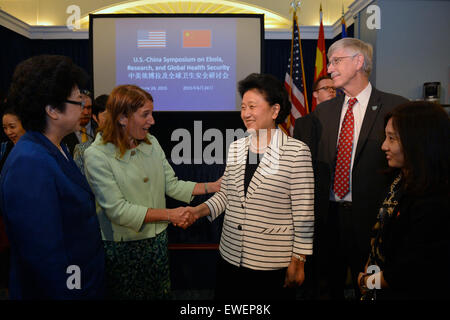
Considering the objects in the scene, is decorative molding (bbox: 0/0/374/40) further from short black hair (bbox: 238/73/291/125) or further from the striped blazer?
the striped blazer

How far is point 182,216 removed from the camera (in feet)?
5.77

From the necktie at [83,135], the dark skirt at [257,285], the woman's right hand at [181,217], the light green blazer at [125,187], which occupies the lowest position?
the dark skirt at [257,285]

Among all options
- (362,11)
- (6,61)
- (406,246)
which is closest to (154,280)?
(406,246)

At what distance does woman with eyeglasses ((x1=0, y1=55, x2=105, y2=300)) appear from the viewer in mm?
1037

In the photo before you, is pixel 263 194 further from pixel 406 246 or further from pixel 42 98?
pixel 42 98

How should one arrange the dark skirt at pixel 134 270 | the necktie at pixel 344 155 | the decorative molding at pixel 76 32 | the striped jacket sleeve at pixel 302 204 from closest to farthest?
the striped jacket sleeve at pixel 302 204
the dark skirt at pixel 134 270
the necktie at pixel 344 155
the decorative molding at pixel 76 32

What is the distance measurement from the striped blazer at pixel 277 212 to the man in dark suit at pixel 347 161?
1.58 ft

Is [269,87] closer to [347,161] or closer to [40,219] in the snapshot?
[347,161]

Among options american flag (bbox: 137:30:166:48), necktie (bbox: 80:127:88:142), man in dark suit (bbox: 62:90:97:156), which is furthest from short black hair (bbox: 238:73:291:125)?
american flag (bbox: 137:30:166:48)

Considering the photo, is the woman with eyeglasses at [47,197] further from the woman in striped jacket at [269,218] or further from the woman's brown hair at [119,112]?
the woman in striped jacket at [269,218]

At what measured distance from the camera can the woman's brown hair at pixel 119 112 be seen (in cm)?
163

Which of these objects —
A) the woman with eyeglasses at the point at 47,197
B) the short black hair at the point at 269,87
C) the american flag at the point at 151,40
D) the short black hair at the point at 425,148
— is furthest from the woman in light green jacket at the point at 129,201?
the american flag at the point at 151,40

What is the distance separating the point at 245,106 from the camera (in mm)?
1654
